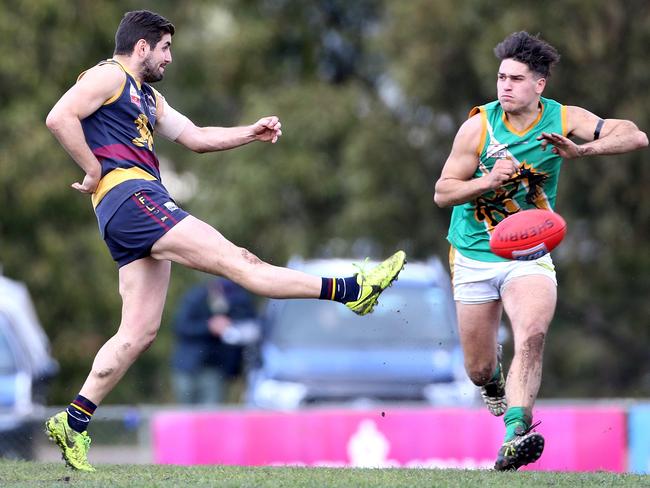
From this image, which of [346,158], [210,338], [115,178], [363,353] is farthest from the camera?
[346,158]

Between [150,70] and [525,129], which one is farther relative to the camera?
[525,129]

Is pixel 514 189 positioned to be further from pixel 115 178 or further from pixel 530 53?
pixel 115 178

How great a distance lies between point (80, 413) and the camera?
7.19 metres

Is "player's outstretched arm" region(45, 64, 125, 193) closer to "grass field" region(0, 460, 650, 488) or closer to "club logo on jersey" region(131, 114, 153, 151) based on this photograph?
"club logo on jersey" region(131, 114, 153, 151)

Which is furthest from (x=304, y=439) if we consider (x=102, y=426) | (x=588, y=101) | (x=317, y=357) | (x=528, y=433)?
(x=588, y=101)

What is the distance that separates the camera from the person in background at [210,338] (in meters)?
13.8

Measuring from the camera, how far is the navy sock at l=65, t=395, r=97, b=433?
7172mm

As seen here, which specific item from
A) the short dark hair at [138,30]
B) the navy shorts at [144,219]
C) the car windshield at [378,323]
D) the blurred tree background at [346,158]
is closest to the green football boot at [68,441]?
the navy shorts at [144,219]

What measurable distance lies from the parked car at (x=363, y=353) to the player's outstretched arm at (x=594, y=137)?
4.56m

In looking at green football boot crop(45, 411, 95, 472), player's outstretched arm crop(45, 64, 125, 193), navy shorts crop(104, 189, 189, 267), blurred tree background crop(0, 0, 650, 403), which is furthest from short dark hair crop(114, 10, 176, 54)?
blurred tree background crop(0, 0, 650, 403)

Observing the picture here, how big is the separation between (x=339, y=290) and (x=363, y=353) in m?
5.29

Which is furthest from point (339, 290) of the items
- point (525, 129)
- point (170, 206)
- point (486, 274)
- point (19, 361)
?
point (19, 361)

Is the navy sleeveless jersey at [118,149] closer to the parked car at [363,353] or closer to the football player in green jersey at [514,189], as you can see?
the football player in green jersey at [514,189]

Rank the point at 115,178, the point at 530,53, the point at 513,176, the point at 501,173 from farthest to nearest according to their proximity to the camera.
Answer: the point at 530,53 → the point at 513,176 → the point at 501,173 → the point at 115,178
